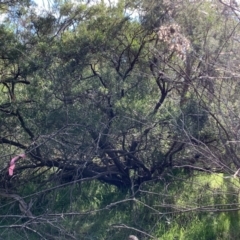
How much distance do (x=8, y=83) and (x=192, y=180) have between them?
9.65 feet

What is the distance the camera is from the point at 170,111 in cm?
782

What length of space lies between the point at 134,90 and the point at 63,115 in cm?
104

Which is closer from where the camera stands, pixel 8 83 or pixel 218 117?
pixel 218 117

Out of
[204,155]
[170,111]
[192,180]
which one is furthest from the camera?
[192,180]

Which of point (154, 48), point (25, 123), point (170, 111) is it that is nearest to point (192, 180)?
point (170, 111)

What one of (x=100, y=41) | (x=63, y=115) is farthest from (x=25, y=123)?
(x=100, y=41)

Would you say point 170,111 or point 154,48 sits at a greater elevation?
point 154,48

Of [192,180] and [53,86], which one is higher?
[53,86]

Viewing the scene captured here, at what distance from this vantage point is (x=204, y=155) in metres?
7.13

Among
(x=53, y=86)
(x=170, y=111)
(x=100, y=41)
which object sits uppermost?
(x=100, y=41)

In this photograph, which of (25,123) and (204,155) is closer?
(204,155)

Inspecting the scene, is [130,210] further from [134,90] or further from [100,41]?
[100,41]

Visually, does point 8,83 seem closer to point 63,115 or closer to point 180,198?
point 63,115

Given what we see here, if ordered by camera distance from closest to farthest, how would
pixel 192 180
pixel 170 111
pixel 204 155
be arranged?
pixel 204 155, pixel 170 111, pixel 192 180
